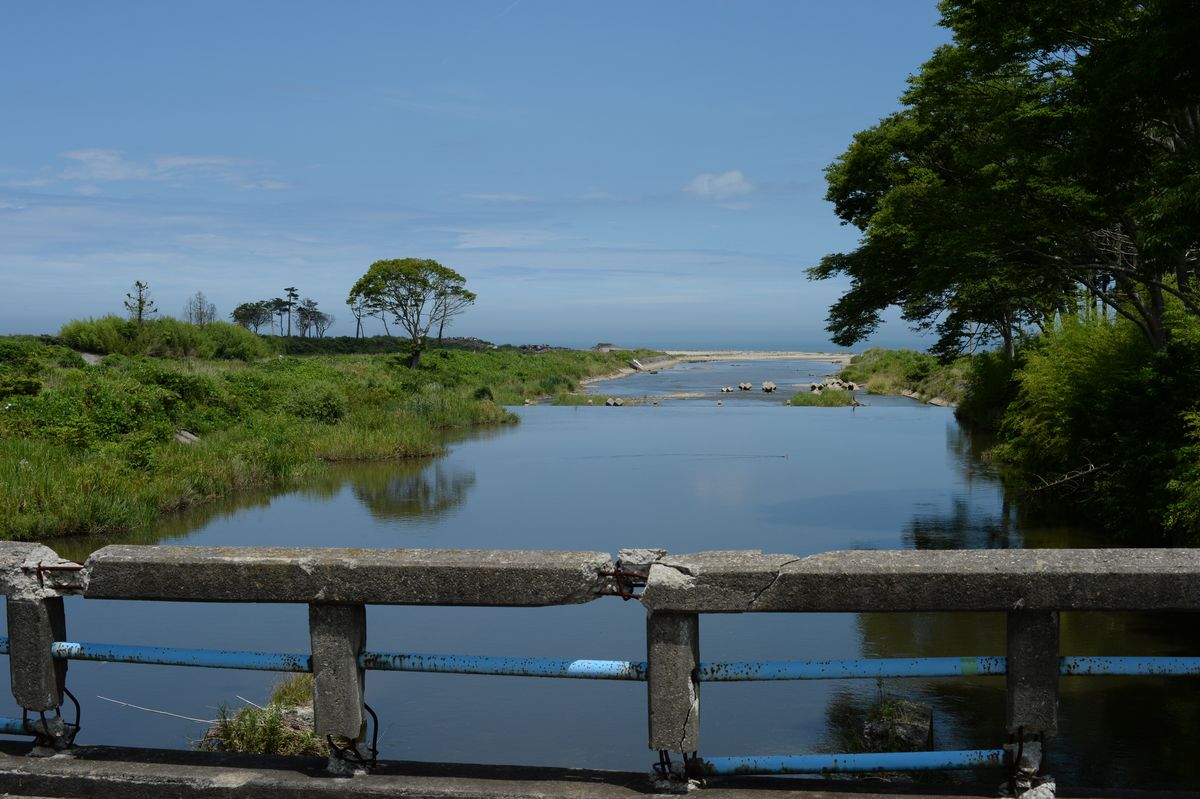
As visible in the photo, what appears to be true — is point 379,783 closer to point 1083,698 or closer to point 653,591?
point 653,591

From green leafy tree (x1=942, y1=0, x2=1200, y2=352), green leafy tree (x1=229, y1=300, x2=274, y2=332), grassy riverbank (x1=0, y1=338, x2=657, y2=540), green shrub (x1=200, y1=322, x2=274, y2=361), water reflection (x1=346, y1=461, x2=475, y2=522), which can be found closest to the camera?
green leafy tree (x1=942, y1=0, x2=1200, y2=352)

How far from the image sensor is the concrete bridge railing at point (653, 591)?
11.9ft

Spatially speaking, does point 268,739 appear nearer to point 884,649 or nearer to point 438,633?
point 438,633

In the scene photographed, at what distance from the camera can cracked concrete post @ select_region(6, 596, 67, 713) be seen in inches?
159

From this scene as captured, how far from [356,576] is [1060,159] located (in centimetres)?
1204

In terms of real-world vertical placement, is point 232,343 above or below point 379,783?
above

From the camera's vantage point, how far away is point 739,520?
16.5 metres

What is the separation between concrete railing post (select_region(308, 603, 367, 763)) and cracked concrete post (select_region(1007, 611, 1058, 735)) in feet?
7.31

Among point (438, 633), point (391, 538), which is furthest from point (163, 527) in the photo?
point (438, 633)

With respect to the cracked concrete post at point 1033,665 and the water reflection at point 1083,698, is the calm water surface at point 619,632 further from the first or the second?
the cracked concrete post at point 1033,665

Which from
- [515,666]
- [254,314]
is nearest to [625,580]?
[515,666]

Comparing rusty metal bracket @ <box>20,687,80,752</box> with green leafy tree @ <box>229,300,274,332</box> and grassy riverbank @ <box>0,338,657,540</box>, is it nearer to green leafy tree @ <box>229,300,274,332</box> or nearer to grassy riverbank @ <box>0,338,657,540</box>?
grassy riverbank @ <box>0,338,657,540</box>

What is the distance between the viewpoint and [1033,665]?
3.66 metres

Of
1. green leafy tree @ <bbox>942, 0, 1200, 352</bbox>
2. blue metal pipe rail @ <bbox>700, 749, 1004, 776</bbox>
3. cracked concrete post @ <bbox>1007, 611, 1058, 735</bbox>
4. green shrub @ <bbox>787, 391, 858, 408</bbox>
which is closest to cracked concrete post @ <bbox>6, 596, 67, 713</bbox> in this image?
blue metal pipe rail @ <bbox>700, 749, 1004, 776</bbox>
